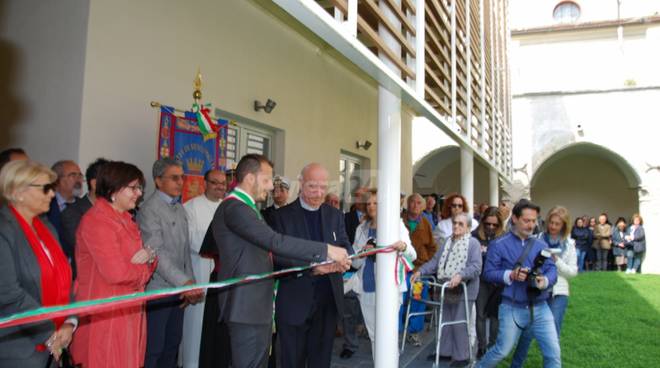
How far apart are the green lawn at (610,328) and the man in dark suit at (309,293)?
259cm

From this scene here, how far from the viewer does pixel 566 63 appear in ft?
77.7

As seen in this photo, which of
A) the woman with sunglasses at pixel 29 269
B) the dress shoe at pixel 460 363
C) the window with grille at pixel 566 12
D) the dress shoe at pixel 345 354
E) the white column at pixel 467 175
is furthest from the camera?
the window with grille at pixel 566 12

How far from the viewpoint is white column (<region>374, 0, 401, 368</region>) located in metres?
3.76

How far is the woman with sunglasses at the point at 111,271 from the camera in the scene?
2750 mm

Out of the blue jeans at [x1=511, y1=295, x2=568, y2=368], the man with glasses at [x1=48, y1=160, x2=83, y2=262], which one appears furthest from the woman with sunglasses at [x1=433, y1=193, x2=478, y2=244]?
the man with glasses at [x1=48, y1=160, x2=83, y2=262]

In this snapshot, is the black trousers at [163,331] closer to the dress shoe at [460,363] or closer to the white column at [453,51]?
the dress shoe at [460,363]

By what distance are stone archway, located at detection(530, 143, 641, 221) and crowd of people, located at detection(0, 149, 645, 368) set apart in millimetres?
18350

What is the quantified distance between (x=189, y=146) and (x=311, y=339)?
8.20ft

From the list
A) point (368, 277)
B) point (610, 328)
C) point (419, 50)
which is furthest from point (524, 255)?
point (610, 328)

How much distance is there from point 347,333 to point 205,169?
7.82ft

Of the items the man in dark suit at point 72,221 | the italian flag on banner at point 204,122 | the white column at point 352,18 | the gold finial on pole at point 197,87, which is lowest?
the man in dark suit at point 72,221

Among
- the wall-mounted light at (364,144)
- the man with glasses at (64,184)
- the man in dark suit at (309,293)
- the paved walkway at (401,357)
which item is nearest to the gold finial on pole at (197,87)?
the man with glasses at (64,184)

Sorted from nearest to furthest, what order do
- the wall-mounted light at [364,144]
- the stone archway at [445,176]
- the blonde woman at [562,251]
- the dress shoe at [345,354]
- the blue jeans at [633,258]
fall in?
the blonde woman at [562,251] < the dress shoe at [345,354] < the wall-mounted light at [364,144] < the blue jeans at [633,258] < the stone archway at [445,176]

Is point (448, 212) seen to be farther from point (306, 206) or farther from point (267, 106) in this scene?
point (306, 206)
